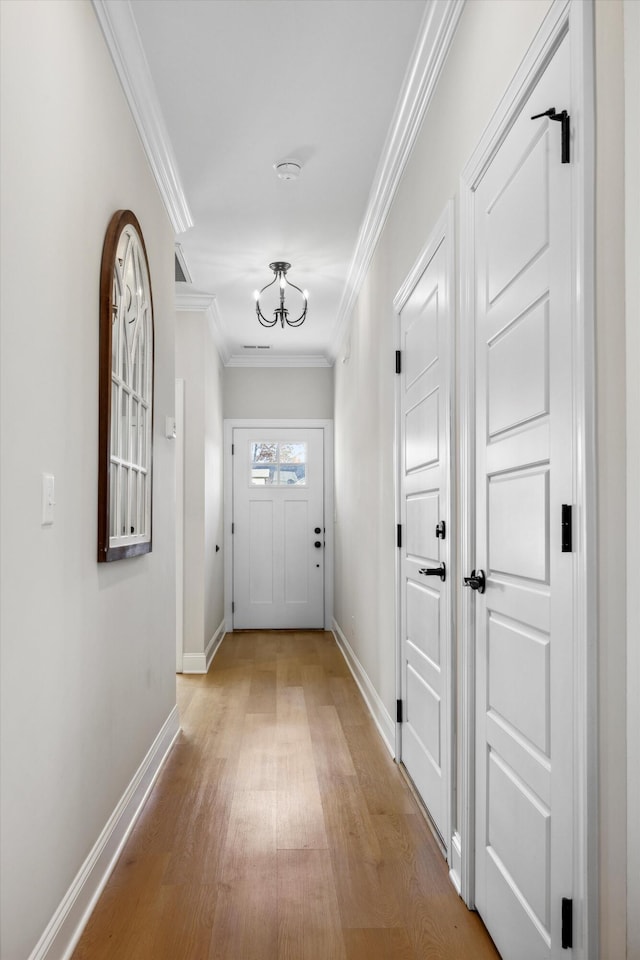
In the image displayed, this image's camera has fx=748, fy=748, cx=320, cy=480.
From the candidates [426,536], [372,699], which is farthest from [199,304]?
[426,536]

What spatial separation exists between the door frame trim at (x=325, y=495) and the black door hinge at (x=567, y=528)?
5.69 metres

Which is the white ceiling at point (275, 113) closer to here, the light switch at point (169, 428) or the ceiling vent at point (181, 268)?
the ceiling vent at point (181, 268)

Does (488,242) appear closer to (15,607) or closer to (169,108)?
(15,607)

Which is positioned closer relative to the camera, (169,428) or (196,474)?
(169,428)

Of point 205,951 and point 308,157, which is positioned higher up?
point 308,157

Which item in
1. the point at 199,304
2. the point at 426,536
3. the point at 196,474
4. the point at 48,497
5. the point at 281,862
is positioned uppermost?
the point at 199,304

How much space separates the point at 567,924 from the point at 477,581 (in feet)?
2.69

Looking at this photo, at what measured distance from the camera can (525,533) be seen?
1.65 m

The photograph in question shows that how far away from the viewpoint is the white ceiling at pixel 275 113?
7.93 ft

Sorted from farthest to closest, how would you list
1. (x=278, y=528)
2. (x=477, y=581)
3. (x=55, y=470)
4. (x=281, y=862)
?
(x=278, y=528), (x=281, y=862), (x=477, y=581), (x=55, y=470)

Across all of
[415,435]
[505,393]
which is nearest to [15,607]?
[505,393]

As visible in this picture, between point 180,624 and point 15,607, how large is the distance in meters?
3.81

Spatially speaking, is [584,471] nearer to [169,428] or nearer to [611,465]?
[611,465]

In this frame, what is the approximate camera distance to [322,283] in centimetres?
510
